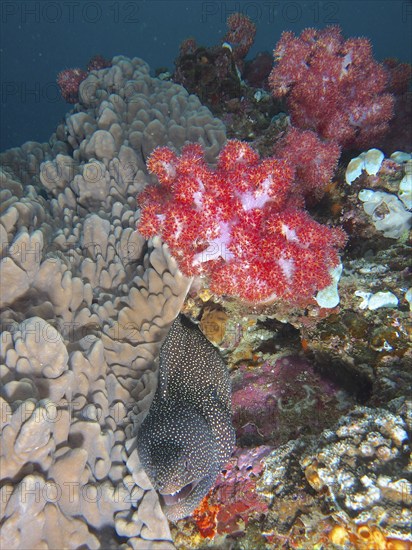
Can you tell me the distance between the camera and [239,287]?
9.32 ft

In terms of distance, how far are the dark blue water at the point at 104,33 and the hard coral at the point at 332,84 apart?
193 feet

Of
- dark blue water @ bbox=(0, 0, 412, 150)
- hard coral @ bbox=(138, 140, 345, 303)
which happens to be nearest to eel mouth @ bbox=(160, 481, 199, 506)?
hard coral @ bbox=(138, 140, 345, 303)

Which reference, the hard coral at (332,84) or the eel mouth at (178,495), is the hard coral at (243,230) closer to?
the eel mouth at (178,495)

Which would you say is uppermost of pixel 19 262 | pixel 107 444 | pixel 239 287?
pixel 19 262

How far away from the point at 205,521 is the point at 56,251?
2404 millimetres

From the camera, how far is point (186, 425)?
8.22 ft

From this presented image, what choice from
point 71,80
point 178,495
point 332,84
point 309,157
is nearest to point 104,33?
point 71,80

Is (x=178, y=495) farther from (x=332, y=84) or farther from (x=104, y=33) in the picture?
(x=104, y=33)

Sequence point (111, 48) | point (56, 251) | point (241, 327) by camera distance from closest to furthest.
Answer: point (56, 251)
point (241, 327)
point (111, 48)

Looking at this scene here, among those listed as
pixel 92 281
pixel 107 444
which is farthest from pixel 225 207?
pixel 107 444

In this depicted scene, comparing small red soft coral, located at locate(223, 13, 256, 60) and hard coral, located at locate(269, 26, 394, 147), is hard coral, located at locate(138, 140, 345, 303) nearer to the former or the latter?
hard coral, located at locate(269, 26, 394, 147)

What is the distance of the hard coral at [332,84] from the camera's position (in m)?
4.41

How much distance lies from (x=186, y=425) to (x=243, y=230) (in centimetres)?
142

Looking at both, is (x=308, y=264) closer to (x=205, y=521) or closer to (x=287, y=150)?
(x=287, y=150)
